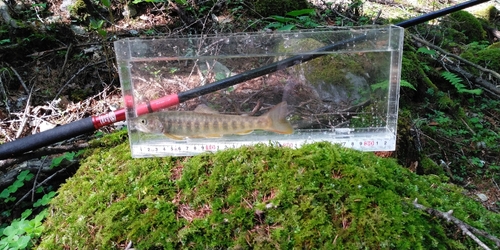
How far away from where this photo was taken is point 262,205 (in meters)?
1.96

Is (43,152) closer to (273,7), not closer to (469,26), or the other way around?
(273,7)

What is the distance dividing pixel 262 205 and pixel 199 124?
747 millimetres

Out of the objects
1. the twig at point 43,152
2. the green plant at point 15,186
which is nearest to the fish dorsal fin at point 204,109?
the twig at point 43,152

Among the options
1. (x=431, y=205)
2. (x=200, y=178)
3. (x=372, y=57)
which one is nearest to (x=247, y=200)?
(x=200, y=178)

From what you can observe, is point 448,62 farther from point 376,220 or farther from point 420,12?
point 376,220

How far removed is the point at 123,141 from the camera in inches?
118

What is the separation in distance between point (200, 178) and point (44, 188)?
5.88ft

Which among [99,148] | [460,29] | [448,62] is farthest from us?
[460,29]

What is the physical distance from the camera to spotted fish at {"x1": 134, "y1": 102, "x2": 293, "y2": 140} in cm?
238

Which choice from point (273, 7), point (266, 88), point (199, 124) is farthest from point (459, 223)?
point (273, 7)

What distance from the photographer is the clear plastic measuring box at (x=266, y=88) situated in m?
2.42

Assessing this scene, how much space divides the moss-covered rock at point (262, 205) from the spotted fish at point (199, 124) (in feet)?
0.51

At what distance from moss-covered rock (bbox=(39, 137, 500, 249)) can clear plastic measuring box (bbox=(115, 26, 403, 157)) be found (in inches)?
7.4

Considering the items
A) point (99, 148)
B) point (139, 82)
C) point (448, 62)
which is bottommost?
point (448, 62)
